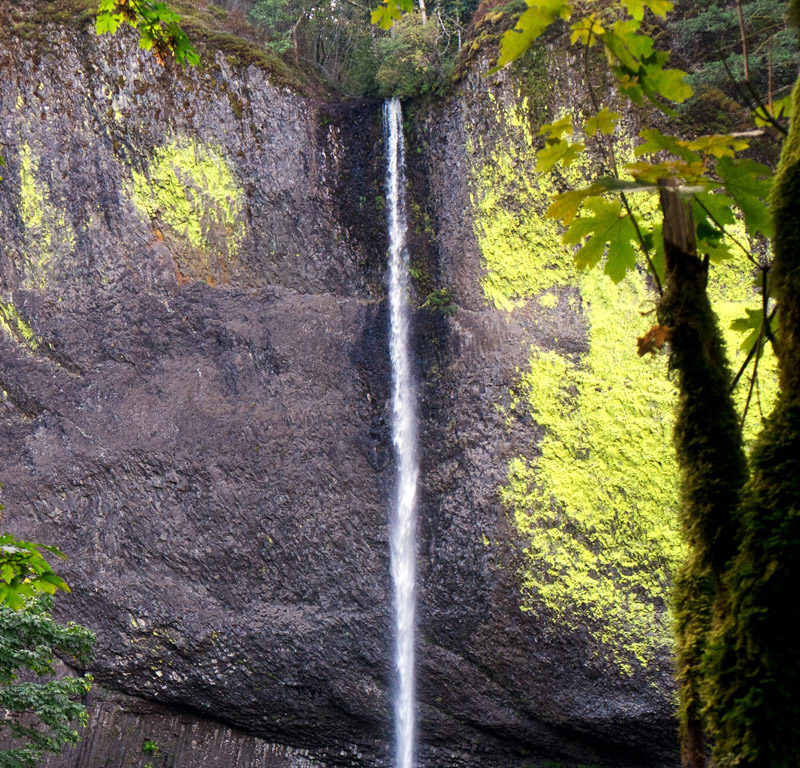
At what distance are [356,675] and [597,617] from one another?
300cm

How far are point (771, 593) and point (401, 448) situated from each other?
9.07m

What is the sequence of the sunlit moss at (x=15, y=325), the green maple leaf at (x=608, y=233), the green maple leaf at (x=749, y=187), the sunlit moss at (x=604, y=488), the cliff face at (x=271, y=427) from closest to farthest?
the green maple leaf at (x=749, y=187) → the green maple leaf at (x=608, y=233) → the sunlit moss at (x=604, y=488) → the cliff face at (x=271, y=427) → the sunlit moss at (x=15, y=325)

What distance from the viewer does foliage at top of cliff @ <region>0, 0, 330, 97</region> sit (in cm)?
1019

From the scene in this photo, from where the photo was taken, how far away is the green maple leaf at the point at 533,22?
1256 mm

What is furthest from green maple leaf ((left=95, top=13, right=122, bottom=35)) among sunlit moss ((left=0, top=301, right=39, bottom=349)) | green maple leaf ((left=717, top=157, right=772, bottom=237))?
sunlit moss ((left=0, top=301, right=39, bottom=349))

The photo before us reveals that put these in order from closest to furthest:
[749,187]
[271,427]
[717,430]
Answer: [717,430], [749,187], [271,427]

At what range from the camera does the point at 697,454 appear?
113 cm

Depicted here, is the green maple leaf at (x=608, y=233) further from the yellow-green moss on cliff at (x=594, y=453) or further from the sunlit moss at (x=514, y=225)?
the sunlit moss at (x=514, y=225)

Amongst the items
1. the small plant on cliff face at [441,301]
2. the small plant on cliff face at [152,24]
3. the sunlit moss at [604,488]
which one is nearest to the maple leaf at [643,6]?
the small plant on cliff face at [152,24]

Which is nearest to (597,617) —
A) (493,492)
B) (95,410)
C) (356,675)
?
(493,492)

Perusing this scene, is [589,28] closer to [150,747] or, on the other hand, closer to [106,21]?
[106,21]

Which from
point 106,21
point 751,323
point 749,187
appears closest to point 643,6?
point 749,187

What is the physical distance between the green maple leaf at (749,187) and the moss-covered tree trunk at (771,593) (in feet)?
0.81

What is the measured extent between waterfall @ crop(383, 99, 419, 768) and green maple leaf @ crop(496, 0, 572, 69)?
8528 millimetres
